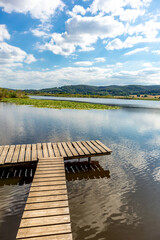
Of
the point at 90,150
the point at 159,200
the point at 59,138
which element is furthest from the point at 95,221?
the point at 59,138

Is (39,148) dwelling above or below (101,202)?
above

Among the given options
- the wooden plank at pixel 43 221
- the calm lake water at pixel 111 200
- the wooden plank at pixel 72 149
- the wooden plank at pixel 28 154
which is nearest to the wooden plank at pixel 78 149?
the wooden plank at pixel 72 149

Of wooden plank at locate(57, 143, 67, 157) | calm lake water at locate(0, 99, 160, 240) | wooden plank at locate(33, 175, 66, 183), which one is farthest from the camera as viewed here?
wooden plank at locate(57, 143, 67, 157)

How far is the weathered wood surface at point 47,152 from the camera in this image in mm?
9602

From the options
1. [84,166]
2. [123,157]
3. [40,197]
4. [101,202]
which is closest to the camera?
[40,197]

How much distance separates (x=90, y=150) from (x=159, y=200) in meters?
5.60

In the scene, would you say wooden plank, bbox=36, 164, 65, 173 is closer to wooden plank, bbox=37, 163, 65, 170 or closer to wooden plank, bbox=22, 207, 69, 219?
wooden plank, bbox=37, 163, 65, 170

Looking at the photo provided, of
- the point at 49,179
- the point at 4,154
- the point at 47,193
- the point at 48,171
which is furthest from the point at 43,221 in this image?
the point at 4,154

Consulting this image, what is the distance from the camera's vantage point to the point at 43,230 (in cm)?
431

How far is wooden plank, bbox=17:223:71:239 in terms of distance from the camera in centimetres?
415

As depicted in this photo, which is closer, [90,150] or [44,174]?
[44,174]

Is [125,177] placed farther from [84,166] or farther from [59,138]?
[59,138]

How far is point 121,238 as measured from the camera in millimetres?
5379

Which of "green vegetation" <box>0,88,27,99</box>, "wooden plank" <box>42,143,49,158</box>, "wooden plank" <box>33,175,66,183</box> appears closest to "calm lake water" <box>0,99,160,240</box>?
"wooden plank" <box>33,175,66,183</box>
